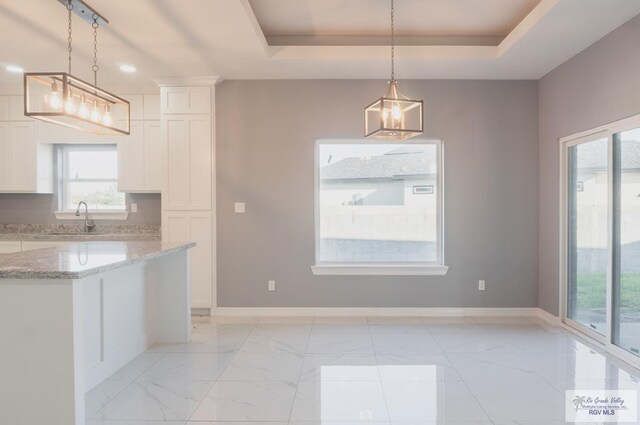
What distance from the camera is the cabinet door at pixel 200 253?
4707 millimetres

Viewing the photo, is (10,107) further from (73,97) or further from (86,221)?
(73,97)

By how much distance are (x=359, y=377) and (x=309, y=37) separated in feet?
10.7

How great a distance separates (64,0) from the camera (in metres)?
2.80

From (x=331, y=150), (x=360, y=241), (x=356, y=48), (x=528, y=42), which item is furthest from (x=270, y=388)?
(x=528, y=42)

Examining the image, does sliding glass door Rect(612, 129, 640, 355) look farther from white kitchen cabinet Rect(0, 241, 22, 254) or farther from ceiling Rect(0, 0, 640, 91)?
white kitchen cabinet Rect(0, 241, 22, 254)

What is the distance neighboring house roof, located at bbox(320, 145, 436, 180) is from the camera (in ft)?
15.8

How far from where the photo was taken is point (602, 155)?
370 cm

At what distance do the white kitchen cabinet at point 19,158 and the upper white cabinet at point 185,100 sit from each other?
188 centimetres

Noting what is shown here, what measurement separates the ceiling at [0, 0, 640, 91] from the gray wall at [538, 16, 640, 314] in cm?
13

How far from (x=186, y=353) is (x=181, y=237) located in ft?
5.27

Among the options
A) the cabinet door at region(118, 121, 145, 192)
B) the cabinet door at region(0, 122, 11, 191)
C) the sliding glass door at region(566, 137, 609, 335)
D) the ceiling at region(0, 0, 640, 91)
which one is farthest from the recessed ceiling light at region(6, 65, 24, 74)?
the sliding glass door at region(566, 137, 609, 335)

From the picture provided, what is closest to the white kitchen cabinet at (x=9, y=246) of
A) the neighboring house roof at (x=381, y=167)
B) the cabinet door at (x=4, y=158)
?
the cabinet door at (x=4, y=158)

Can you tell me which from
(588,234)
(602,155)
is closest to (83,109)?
(602,155)

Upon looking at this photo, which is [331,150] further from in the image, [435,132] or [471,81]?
[471,81]
